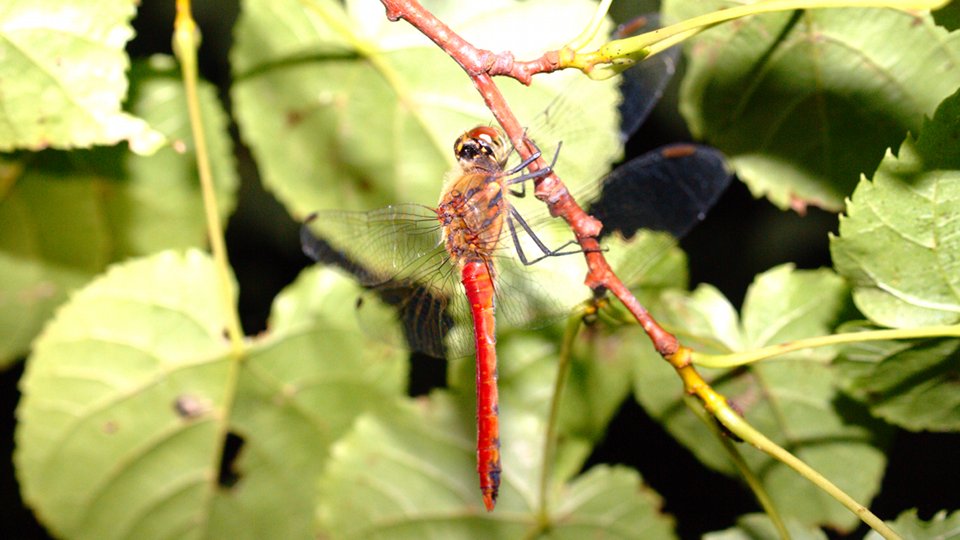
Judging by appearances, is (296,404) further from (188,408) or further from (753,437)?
(753,437)

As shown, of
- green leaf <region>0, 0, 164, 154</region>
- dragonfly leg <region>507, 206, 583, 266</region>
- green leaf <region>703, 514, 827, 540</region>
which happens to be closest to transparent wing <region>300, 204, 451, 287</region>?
dragonfly leg <region>507, 206, 583, 266</region>

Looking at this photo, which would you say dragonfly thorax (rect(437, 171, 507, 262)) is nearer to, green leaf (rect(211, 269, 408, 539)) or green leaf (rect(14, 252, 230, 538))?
green leaf (rect(211, 269, 408, 539))

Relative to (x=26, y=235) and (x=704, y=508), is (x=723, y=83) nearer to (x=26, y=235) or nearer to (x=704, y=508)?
(x=704, y=508)

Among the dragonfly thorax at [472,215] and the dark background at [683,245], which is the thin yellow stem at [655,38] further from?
the dark background at [683,245]

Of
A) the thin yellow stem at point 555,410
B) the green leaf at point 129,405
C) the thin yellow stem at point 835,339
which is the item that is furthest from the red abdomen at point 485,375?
the green leaf at point 129,405

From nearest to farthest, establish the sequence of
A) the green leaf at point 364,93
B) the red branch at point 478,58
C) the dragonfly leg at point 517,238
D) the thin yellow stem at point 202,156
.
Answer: the red branch at point 478,58, the dragonfly leg at point 517,238, the thin yellow stem at point 202,156, the green leaf at point 364,93

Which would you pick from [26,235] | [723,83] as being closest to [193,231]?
[26,235]

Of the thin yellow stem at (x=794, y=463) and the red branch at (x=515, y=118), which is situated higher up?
the red branch at (x=515, y=118)
